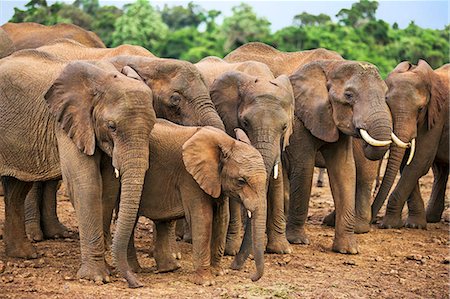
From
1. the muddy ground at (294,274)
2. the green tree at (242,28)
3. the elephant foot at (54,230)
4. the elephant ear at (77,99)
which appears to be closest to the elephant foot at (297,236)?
the muddy ground at (294,274)

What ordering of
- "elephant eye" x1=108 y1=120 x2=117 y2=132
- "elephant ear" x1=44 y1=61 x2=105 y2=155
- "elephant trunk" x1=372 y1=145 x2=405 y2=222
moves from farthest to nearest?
"elephant trunk" x1=372 y1=145 x2=405 y2=222 < "elephant ear" x1=44 y1=61 x2=105 y2=155 < "elephant eye" x1=108 y1=120 x2=117 y2=132

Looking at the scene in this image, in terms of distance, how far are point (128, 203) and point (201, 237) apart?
70 cm

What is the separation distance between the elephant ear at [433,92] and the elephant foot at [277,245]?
272 centimetres

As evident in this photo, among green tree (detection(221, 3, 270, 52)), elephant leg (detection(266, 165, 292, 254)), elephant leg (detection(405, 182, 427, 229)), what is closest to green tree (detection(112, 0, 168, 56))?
green tree (detection(221, 3, 270, 52))

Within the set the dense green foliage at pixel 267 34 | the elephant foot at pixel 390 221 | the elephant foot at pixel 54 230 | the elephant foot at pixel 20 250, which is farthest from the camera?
the dense green foliage at pixel 267 34

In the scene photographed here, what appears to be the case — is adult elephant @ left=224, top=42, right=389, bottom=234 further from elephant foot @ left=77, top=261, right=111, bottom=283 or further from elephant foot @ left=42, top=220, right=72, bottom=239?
elephant foot @ left=77, top=261, right=111, bottom=283

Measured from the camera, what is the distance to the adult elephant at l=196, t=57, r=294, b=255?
8.57 metres

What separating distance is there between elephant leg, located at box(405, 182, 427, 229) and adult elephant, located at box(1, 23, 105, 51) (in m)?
4.51

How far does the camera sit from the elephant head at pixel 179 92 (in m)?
8.71

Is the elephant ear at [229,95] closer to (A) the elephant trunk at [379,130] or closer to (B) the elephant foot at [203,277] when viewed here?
(A) the elephant trunk at [379,130]

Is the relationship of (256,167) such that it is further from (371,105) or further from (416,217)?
(416,217)

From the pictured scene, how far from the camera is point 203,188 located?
788cm

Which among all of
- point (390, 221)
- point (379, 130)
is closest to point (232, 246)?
point (379, 130)

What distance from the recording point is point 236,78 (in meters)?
9.08
